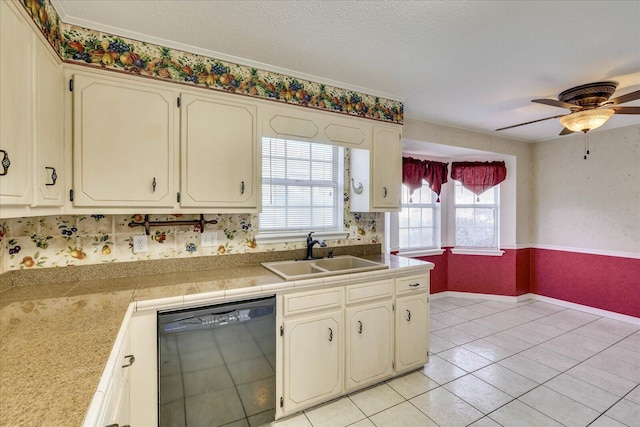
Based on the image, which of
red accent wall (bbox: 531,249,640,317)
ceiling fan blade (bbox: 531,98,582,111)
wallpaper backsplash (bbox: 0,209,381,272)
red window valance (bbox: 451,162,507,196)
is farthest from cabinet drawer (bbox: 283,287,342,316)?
red accent wall (bbox: 531,249,640,317)

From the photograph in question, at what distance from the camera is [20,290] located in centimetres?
163

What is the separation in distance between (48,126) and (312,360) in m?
1.95

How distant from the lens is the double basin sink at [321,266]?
87.7 inches

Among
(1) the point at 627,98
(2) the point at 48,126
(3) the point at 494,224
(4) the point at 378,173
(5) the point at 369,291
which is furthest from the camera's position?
(3) the point at 494,224

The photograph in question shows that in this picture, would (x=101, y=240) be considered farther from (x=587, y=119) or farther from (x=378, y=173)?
(x=587, y=119)

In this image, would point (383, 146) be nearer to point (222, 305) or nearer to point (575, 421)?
point (222, 305)

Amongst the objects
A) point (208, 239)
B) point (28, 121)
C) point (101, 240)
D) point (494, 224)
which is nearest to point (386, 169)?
point (208, 239)

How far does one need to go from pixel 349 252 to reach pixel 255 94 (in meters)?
1.61

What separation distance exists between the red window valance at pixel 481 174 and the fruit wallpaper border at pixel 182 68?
2.39 metres

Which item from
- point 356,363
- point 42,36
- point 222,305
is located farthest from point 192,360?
point 42,36

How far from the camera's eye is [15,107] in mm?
1117

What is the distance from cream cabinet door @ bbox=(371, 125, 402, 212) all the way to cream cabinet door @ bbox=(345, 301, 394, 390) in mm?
928

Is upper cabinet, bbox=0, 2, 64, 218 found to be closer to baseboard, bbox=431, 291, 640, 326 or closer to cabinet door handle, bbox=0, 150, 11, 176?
cabinet door handle, bbox=0, 150, 11, 176

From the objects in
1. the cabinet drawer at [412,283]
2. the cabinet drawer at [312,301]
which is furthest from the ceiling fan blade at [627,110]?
the cabinet drawer at [312,301]
